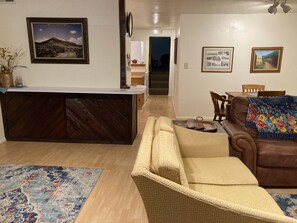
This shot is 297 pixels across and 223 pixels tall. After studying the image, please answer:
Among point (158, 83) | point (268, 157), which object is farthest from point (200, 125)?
point (158, 83)

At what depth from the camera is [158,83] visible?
930cm

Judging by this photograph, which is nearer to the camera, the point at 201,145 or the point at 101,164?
the point at 201,145

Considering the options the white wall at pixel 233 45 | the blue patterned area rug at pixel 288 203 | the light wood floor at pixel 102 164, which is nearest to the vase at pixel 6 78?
the light wood floor at pixel 102 164

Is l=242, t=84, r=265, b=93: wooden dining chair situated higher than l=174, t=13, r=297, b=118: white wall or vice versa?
l=174, t=13, r=297, b=118: white wall

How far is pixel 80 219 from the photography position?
A: 76.5 inches

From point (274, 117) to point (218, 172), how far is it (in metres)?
1.24

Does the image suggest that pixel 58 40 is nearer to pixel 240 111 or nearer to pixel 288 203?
pixel 240 111

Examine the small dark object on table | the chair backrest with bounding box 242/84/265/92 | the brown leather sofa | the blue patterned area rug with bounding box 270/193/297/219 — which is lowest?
the blue patterned area rug with bounding box 270/193/297/219

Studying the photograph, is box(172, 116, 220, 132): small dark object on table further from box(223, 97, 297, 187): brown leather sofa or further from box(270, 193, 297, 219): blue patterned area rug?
box(270, 193, 297, 219): blue patterned area rug

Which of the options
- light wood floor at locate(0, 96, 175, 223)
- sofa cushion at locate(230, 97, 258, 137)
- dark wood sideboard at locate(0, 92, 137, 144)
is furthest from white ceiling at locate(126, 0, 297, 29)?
light wood floor at locate(0, 96, 175, 223)

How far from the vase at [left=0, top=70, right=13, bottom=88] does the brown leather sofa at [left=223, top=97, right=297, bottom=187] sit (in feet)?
10.9

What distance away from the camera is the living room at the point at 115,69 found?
2.64 meters

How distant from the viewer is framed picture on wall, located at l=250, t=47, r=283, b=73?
4.91m

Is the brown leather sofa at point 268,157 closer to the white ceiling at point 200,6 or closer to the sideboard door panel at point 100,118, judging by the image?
the sideboard door panel at point 100,118
